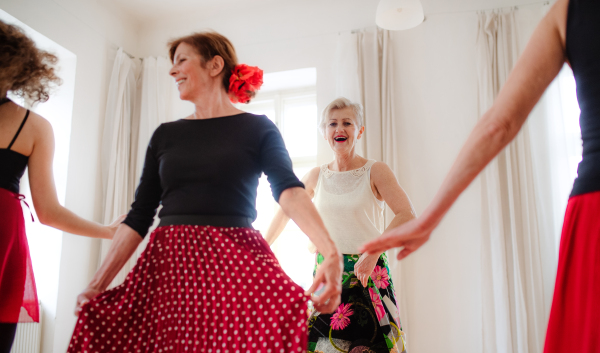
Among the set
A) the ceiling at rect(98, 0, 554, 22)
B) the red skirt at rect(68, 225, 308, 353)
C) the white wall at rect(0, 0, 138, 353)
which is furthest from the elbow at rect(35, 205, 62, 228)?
the ceiling at rect(98, 0, 554, 22)

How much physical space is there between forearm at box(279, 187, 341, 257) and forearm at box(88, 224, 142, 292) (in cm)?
48

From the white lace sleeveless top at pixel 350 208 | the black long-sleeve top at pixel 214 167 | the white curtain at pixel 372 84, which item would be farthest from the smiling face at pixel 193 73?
the white curtain at pixel 372 84

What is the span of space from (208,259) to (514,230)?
8.57 feet

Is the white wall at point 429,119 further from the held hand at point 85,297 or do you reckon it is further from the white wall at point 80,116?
the held hand at point 85,297

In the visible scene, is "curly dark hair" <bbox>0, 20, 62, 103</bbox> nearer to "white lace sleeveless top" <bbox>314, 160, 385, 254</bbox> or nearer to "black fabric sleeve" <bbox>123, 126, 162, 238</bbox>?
"black fabric sleeve" <bbox>123, 126, 162, 238</bbox>

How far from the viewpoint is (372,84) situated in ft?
11.8

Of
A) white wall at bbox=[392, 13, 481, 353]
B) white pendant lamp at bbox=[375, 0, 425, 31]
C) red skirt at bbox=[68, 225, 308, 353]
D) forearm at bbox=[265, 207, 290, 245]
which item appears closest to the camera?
red skirt at bbox=[68, 225, 308, 353]

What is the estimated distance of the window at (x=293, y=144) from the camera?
4031 mm

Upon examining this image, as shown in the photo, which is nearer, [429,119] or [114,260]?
[114,260]

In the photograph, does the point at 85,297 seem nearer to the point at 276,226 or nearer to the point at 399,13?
the point at 276,226

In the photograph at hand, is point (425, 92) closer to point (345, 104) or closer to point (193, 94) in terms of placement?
point (345, 104)

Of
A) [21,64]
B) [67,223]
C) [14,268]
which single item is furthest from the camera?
[67,223]

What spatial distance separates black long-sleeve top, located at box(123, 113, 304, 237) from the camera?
1.16 metres

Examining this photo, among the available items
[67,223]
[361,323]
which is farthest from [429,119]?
[67,223]
